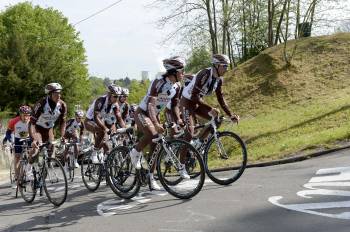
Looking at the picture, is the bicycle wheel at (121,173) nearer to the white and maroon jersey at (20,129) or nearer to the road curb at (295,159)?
the road curb at (295,159)

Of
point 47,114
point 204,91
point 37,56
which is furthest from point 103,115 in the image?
point 37,56

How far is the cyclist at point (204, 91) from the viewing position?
30.0 ft

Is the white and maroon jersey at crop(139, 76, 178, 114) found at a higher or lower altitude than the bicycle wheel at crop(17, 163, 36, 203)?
higher

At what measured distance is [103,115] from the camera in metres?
11.1

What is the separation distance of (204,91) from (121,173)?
6.82 feet

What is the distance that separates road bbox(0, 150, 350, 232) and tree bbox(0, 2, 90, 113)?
40.9m

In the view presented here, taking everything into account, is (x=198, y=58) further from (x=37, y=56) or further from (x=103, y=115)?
(x=103, y=115)

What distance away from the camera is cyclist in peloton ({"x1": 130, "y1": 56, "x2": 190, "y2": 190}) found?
26.9ft

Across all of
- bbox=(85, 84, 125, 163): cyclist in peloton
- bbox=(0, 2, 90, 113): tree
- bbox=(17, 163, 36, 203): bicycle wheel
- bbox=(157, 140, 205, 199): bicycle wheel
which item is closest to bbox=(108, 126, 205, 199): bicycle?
bbox=(157, 140, 205, 199): bicycle wheel

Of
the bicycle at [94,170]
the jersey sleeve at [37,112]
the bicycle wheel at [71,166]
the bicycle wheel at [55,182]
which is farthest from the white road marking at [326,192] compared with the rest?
the bicycle wheel at [71,166]

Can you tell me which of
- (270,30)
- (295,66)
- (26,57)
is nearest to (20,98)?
(26,57)

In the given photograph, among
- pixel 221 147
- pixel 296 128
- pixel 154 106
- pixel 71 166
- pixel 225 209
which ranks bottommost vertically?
pixel 225 209

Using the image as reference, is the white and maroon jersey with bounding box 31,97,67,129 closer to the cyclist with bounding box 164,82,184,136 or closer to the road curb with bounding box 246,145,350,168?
the cyclist with bounding box 164,82,184,136

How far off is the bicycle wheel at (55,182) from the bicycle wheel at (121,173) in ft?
2.60
